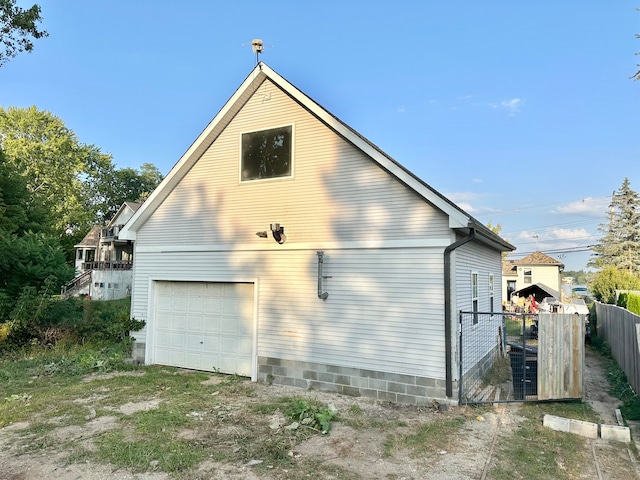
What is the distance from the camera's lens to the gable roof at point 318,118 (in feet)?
22.2

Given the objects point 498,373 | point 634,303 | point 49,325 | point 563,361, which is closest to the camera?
point 563,361

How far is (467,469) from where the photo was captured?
4.52 m

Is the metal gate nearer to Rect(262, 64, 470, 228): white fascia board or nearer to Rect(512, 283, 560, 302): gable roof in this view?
Rect(262, 64, 470, 228): white fascia board

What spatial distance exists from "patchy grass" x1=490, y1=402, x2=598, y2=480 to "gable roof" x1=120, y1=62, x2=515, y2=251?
326 cm

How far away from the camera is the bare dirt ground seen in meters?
4.35

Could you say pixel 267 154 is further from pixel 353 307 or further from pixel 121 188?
pixel 121 188

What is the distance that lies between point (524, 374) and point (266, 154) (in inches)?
272

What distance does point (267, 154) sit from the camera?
343 inches

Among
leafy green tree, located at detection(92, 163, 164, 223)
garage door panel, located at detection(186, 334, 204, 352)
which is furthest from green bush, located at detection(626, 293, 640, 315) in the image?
leafy green tree, located at detection(92, 163, 164, 223)

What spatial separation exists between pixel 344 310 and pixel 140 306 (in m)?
5.79

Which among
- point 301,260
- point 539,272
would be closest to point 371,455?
point 301,260

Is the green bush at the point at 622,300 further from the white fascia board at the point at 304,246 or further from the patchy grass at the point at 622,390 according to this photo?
the white fascia board at the point at 304,246

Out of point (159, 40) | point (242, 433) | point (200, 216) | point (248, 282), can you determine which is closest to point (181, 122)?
point (159, 40)

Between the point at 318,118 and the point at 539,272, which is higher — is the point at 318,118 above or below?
above
